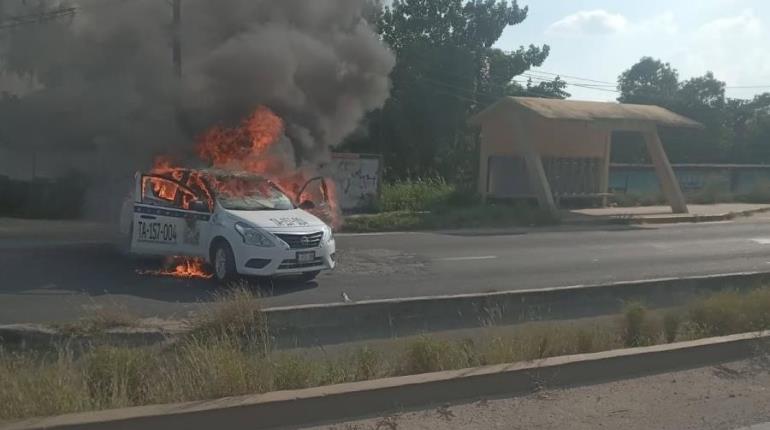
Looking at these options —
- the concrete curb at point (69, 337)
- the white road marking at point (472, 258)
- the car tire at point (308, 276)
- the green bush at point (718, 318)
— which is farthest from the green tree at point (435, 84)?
the concrete curb at point (69, 337)

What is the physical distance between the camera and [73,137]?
2466 centimetres

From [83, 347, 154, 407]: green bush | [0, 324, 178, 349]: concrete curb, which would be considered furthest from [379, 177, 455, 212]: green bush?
[83, 347, 154, 407]: green bush

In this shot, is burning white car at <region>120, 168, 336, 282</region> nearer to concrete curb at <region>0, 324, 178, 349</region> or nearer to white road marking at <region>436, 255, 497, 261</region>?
white road marking at <region>436, 255, 497, 261</region>

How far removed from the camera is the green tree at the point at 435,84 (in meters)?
35.1

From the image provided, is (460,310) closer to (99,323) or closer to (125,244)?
(99,323)

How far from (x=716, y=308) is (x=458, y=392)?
383cm

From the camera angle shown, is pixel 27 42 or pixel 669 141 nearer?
pixel 27 42

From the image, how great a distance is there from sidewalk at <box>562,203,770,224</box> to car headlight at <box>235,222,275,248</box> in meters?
14.3

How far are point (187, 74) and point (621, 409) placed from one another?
687 inches

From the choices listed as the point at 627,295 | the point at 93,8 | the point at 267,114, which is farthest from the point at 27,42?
the point at 627,295

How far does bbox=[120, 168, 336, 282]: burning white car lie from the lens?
1096 cm

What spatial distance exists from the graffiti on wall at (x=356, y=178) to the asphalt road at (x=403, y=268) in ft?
19.2

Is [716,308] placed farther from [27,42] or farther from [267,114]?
[27,42]

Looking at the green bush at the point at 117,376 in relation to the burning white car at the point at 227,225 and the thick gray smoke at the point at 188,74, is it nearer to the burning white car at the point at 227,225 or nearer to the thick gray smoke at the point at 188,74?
the burning white car at the point at 227,225
